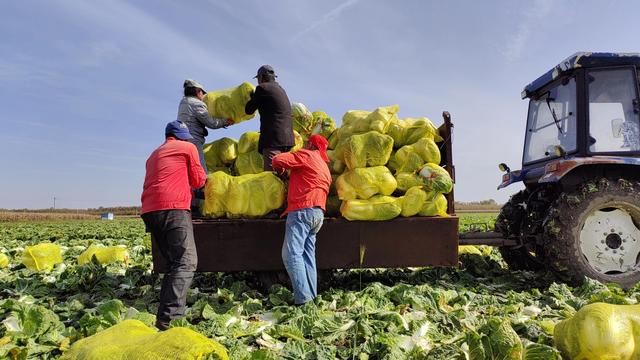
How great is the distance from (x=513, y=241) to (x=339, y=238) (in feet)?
7.73

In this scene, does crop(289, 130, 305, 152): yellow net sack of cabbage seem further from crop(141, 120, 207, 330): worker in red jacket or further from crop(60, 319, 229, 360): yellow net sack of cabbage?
crop(60, 319, 229, 360): yellow net sack of cabbage

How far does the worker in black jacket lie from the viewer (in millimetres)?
5062

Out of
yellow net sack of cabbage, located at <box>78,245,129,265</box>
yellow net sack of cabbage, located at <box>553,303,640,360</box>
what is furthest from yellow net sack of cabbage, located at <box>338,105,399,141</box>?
yellow net sack of cabbage, located at <box>78,245,129,265</box>

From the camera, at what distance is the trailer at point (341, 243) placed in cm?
474

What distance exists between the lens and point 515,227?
635 cm

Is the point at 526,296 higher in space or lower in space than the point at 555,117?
lower

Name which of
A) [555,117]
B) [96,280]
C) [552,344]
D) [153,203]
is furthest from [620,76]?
[96,280]

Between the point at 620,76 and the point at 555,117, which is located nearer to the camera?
the point at 620,76

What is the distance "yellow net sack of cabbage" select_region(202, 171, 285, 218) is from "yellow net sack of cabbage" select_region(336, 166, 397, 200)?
69 cm

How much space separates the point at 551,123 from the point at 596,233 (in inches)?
71.2

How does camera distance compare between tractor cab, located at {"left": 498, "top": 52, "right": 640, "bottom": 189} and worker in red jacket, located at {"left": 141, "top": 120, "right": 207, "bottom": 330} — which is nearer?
worker in red jacket, located at {"left": 141, "top": 120, "right": 207, "bottom": 330}

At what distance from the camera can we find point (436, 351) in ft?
9.25

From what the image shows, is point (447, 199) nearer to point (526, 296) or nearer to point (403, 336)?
point (526, 296)

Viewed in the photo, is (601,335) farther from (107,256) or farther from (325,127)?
(107,256)
